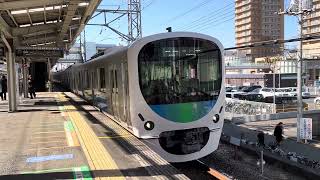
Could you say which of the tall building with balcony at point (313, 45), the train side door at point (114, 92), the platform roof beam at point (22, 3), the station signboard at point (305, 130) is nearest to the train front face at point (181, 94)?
the train side door at point (114, 92)

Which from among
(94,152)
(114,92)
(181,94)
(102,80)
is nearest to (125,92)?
(181,94)

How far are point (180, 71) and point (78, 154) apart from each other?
117 inches

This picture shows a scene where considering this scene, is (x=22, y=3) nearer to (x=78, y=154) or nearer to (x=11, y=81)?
(x=11, y=81)

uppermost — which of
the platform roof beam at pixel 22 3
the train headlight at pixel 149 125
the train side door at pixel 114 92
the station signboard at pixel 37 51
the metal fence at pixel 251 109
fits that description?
the platform roof beam at pixel 22 3

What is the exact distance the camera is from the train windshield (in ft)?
30.7

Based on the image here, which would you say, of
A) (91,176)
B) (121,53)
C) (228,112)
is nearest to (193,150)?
(121,53)

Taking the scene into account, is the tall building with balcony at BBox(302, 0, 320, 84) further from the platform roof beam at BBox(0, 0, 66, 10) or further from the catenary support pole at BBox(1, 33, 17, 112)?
the platform roof beam at BBox(0, 0, 66, 10)

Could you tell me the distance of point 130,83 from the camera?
A: 9320mm

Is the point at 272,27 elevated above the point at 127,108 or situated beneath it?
elevated above

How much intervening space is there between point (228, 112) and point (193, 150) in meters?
21.5

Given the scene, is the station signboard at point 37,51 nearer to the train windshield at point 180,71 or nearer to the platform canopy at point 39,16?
the platform canopy at point 39,16

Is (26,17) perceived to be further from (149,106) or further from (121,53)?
(149,106)

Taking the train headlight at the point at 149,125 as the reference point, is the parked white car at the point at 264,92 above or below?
below

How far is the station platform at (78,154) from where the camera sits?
6.56 meters
